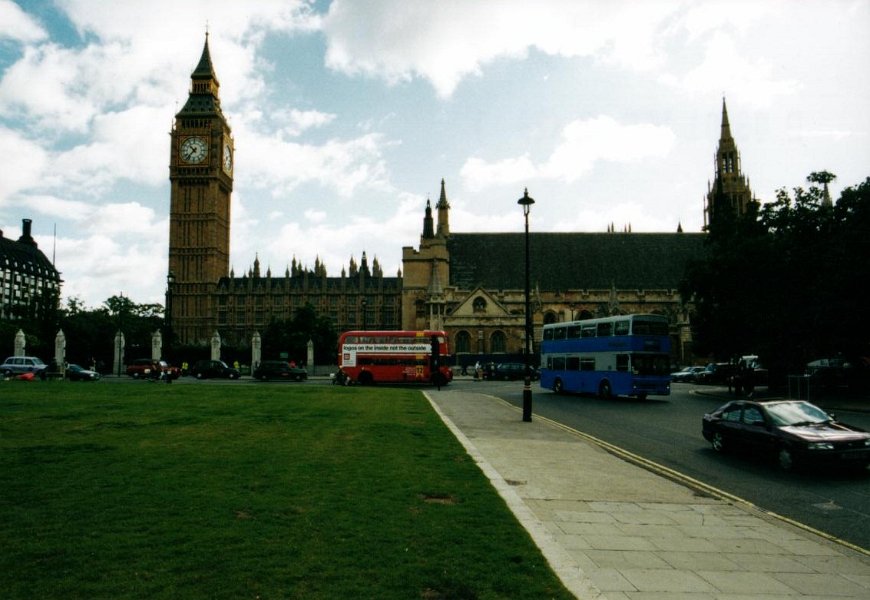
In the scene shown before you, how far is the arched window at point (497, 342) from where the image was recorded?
6768cm

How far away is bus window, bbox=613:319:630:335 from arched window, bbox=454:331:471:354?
39430 millimetres

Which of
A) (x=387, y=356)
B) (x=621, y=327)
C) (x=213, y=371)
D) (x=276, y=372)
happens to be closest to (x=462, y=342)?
(x=276, y=372)

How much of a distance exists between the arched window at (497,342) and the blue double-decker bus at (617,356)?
3424 centimetres

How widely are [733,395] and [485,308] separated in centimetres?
3666

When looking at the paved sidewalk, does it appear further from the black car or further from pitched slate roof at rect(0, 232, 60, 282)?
pitched slate roof at rect(0, 232, 60, 282)

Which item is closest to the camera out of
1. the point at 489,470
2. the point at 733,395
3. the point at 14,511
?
the point at 14,511

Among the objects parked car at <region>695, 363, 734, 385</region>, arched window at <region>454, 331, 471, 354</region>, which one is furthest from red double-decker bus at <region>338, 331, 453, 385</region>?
arched window at <region>454, 331, 471, 354</region>

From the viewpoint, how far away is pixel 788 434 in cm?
1205

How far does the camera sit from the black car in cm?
1153

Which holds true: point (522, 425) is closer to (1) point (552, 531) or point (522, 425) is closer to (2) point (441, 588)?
(1) point (552, 531)

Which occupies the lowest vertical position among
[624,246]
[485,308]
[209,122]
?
[485,308]

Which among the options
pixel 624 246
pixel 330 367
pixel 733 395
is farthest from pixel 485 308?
pixel 733 395

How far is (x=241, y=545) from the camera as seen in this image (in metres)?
6.05

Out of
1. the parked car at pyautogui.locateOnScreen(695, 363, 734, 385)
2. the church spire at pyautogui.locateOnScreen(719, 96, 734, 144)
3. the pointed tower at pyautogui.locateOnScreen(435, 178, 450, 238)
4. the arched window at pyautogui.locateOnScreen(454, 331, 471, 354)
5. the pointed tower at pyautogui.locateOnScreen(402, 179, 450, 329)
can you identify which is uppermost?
the church spire at pyautogui.locateOnScreen(719, 96, 734, 144)
